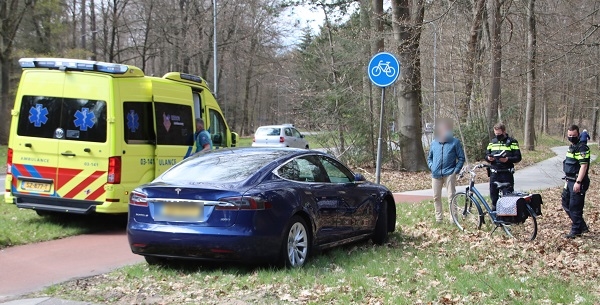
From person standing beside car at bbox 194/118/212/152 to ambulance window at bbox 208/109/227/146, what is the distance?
1.26m

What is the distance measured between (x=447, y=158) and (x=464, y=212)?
879 millimetres

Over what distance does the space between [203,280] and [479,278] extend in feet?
9.13

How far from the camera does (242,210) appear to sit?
6305 millimetres

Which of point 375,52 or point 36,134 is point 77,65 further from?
point 375,52

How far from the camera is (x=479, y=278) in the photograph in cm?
627

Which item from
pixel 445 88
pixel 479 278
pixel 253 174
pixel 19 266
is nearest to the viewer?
pixel 479 278

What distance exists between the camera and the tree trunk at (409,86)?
17.8 meters

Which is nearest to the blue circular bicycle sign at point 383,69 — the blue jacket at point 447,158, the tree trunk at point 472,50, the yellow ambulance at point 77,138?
the blue jacket at point 447,158

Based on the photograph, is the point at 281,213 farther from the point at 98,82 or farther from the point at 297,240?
the point at 98,82

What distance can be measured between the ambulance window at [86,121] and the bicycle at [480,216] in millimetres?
5497

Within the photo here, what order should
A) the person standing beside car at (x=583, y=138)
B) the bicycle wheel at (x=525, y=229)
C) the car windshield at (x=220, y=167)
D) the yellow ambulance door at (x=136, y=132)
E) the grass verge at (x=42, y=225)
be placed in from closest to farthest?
1. the car windshield at (x=220, y=167)
2. the bicycle wheel at (x=525, y=229)
3. the person standing beside car at (x=583, y=138)
4. the grass verge at (x=42, y=225)
5. the yellow ambulance door at (x=136, y=132)

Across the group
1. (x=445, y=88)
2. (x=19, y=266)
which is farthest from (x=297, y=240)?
(x=445, y=88)

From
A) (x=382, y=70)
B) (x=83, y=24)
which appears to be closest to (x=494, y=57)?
(x=382, y=70)

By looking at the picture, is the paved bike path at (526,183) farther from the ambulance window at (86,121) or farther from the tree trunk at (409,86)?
the ambulance window at (86,121)
